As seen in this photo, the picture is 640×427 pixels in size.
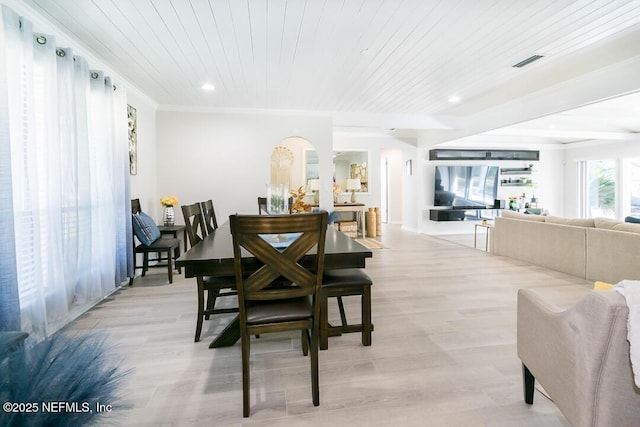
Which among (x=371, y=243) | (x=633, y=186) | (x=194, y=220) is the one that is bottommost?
(x=371, y=243)

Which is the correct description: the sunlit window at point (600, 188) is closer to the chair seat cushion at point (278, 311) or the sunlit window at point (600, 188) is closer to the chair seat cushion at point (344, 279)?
the chair seat cushion at point (344, 279)

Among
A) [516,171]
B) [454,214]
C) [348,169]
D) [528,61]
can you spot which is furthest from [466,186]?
[528,61]

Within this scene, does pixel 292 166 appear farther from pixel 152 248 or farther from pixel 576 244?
pixel 576 244

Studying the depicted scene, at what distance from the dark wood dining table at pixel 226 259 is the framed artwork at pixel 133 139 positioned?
8.19 feet

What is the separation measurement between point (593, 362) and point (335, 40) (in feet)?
9.43

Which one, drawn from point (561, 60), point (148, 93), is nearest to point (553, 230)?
point (561, 60)

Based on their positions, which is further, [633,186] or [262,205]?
[633,186]

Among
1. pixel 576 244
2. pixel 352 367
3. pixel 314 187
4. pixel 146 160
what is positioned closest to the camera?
pixel 352 367

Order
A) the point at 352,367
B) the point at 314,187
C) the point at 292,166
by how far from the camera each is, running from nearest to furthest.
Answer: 1. the point at 352,367
2. the point at 314,187
3. the point at 292,166

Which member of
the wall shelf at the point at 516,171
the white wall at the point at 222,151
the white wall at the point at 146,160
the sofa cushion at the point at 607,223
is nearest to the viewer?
Result: the sofa cushion at the point at 607,223

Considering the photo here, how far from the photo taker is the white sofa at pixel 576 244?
3549mm

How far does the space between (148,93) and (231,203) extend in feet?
6.76

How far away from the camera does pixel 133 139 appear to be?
4191 millimetres

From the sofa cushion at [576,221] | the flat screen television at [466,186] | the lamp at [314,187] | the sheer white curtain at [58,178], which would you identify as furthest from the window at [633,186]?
the sheer white curtain at [58,178]
